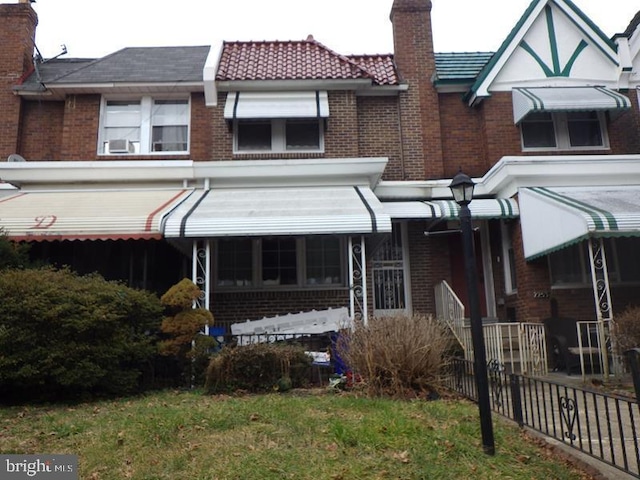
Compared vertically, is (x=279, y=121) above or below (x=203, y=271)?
above

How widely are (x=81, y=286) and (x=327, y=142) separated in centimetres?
735

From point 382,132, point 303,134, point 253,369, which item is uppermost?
point 382,132

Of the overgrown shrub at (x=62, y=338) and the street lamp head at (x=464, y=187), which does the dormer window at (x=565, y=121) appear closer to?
the street lamp head at (x=464, y=187)

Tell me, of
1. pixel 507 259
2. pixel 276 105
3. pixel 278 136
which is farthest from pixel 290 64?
pixel 507 259

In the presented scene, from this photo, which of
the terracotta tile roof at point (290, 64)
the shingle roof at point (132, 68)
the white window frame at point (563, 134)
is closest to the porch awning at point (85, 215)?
the shingle roof at point (132, 68)

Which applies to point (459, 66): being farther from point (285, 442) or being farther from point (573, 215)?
point (285, 442)

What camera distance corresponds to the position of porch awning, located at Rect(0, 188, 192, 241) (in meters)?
10.2

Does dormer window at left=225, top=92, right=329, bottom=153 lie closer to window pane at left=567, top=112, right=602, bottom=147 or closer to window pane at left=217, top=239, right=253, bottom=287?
window pane at left=217, top=239, right=253, bottom=287

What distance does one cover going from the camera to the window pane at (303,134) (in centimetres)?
1389

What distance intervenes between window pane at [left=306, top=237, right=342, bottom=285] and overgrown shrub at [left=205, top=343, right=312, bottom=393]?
4356 mm

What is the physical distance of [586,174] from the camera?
11977 mm

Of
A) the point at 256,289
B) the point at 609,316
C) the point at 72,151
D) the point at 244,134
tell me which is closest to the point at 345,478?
the point at 609,316

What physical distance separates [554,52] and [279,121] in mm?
7563

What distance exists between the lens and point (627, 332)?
862cm
